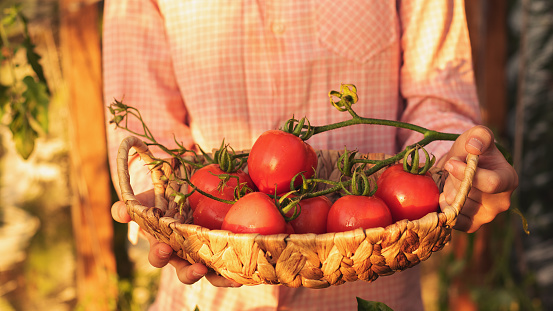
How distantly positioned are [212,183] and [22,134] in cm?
71

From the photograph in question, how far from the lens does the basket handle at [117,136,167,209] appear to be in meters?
0.75

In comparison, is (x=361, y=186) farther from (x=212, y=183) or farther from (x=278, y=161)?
(x=212, y=183)

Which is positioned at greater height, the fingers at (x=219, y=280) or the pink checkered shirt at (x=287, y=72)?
the pink checkered shirt at (x=287, y=72)

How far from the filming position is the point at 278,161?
2.50ft

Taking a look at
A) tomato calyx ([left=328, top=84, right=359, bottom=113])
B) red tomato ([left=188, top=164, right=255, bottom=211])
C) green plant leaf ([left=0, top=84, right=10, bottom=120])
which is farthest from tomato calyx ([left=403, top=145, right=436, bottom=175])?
green plant leaf ([left=0, top=84, right=10, bottom=120])

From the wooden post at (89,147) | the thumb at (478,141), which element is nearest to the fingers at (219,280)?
the thumb at (478,141)

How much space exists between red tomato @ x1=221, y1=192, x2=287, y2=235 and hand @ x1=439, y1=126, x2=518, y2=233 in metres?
0.26

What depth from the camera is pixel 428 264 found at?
2.49m

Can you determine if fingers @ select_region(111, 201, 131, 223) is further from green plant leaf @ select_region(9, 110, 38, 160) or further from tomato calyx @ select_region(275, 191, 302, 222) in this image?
green plant leaf @ select_region(9, 110, 38, 160)

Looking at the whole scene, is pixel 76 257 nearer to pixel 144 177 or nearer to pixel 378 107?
pixel 144 177

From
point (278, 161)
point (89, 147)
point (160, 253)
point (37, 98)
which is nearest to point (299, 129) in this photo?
point (278, 161)

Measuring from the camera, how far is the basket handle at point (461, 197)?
0.65 meters

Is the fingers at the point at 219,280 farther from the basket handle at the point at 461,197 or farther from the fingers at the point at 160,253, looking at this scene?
the basket handle at the point at 461,197

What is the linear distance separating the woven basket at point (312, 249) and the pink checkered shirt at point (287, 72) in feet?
1.21
